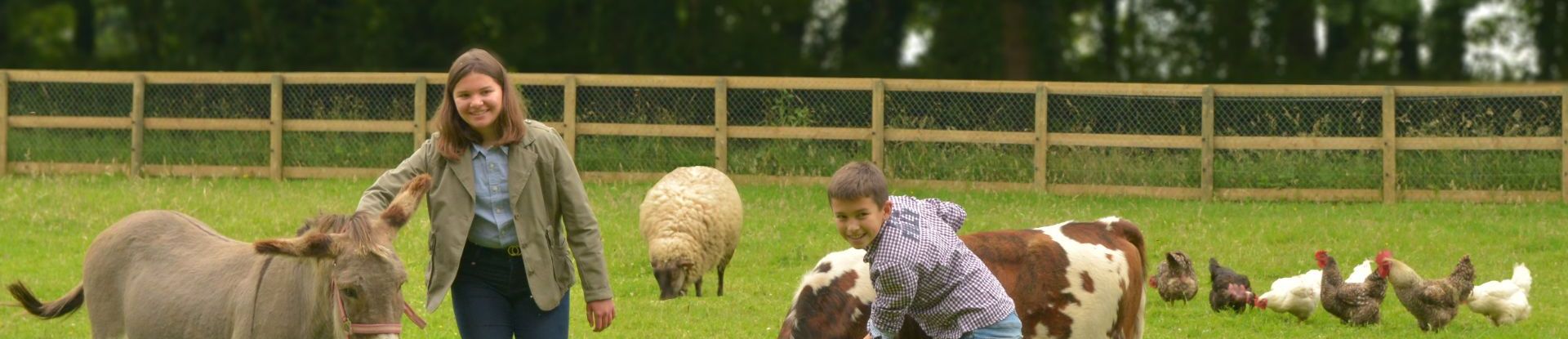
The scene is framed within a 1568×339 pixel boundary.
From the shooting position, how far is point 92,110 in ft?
57.6

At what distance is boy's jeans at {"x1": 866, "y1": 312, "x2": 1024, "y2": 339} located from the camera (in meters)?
4.92

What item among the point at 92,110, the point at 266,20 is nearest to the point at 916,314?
the point at 92,110

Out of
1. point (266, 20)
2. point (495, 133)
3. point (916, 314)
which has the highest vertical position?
point (266, 20)

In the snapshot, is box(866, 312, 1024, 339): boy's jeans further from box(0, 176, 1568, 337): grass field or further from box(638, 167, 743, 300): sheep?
box(638, 167, 743, 300): sheep

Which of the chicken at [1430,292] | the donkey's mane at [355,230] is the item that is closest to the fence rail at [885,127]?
the chicken at [1430,292]

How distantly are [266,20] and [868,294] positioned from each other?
21749 mm

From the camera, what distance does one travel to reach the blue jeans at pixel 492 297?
198 inches

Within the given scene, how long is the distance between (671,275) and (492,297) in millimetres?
5713

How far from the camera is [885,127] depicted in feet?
51.7

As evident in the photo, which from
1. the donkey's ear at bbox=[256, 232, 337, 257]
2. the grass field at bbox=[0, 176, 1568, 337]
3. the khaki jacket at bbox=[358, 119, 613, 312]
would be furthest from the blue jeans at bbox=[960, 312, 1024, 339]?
the grass field at bbox=[0, 176, 1568, 337]

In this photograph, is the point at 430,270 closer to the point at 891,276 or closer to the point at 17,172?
the point at 891,276

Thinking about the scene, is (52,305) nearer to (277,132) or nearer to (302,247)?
(302,247)

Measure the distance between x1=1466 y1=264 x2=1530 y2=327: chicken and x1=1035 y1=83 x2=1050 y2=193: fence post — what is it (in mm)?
5973

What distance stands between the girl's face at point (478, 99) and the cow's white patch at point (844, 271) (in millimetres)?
1185
